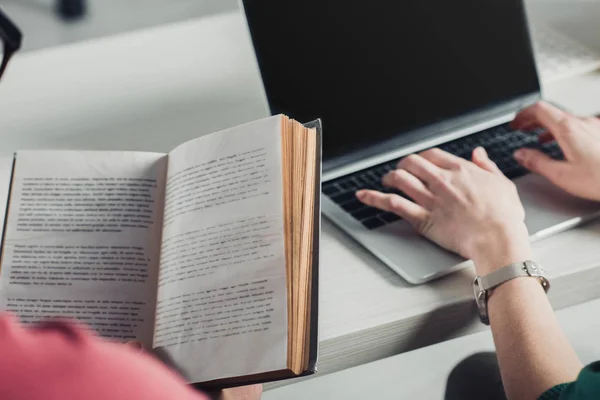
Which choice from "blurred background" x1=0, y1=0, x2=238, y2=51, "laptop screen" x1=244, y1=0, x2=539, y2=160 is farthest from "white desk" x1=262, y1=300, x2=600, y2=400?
"blurred background" x1=0, y1=0, x2=238, y2=51

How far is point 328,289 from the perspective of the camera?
750 millimetres

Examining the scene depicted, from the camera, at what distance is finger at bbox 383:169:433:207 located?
827 mm

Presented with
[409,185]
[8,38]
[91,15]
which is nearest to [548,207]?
[409,185]

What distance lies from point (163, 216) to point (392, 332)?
0.27 m

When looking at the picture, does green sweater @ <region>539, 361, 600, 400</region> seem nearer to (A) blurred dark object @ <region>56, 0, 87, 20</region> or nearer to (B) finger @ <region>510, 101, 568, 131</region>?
(B) finger @ <region>510, 101, 568, 131</region>

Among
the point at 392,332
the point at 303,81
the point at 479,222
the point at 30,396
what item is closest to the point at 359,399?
the point at 392,332

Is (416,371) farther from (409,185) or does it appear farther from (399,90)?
(399,90)

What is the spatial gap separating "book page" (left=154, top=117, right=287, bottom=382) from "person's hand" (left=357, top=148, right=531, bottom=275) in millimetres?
196

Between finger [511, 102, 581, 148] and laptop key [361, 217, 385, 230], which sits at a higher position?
finger [511, 102, 581, 148]

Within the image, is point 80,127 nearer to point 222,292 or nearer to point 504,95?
point 222,292

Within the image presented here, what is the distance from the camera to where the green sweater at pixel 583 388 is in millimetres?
583

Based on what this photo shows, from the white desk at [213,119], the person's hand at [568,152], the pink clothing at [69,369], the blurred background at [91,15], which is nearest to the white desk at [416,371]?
the white desk at [213,119]

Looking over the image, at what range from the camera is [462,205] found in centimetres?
81

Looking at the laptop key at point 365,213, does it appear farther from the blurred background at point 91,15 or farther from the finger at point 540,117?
the blurred background at point 91,15
